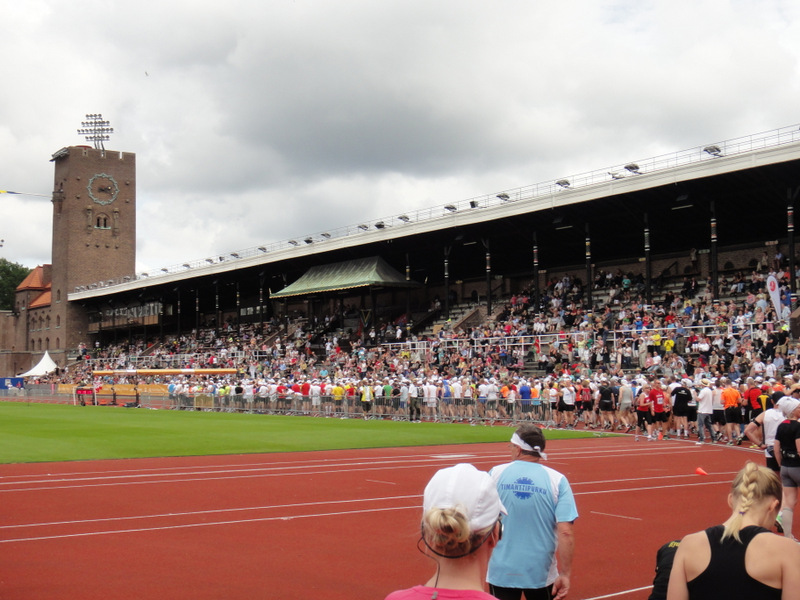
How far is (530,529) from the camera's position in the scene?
211 inches

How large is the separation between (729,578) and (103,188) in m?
101

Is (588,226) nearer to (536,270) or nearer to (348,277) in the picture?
(536,270)

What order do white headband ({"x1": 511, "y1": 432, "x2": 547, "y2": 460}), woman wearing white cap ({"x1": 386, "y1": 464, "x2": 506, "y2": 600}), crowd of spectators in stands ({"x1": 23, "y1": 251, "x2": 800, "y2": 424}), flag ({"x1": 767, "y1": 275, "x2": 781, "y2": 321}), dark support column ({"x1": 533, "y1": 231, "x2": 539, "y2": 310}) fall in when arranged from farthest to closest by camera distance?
dark support column ({"x1": 533, "y1": 231, "x2": 539, "y2": 310}), crowd of spectators in stands ({"x1": 23, "y1": 251, "x2": 800, "y2": 424}), flag ({"x1": 767, "y1": 275, "x2": 781, "y2": 321}), white headband ({"x1": 511, "y1": 432, "x2": 547, "y2": 460}), woman wearing white cap ({"x1": 386, "y1": 464, "x2": 506, "y2": 600})

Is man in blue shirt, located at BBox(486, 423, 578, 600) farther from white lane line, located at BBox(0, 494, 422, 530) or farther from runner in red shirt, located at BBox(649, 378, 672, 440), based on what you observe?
runner in red shirt, located at BBox(649, 378, 672, 440)

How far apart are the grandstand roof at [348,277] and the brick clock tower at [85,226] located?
41041 mm

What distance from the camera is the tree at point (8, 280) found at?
426ft

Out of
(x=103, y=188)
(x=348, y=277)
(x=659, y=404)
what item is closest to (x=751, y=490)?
(x=659, y=404)

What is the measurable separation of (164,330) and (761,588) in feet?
286

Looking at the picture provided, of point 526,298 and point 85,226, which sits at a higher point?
point 85,226

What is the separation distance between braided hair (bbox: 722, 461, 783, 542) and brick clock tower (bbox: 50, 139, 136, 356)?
318ft

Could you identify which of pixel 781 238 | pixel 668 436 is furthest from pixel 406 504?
pixel 781 238

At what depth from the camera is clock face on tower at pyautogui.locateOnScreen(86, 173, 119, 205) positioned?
95625 millimetres

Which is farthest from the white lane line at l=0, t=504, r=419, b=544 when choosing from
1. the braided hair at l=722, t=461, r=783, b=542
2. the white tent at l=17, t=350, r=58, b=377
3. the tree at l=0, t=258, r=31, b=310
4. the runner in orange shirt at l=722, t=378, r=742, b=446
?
the tree at l=0, t=258, r=31, b=310

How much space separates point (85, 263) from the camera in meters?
95.1
